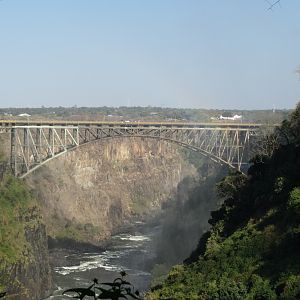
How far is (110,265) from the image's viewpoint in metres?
59.5

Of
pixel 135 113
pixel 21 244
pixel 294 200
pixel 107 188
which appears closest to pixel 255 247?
pixel 294 200

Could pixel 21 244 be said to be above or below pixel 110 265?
above

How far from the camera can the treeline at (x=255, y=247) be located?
21156mm

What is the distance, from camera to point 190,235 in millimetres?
65312

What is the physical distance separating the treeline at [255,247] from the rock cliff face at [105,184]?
43472 millimetres

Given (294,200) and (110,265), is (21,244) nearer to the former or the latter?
(110,265)

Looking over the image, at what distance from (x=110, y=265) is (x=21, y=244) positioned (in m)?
11.8

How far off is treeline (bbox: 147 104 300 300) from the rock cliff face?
43.5m

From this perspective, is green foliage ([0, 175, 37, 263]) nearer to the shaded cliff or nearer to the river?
the shaded cliff

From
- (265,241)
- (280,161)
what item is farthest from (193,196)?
(265,241)

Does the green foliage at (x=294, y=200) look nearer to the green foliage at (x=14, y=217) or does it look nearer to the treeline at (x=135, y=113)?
the green foliage at (x=14, y=217)

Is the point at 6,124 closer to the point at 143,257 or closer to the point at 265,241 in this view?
the point at 143,257

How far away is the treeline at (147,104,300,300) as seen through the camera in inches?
833

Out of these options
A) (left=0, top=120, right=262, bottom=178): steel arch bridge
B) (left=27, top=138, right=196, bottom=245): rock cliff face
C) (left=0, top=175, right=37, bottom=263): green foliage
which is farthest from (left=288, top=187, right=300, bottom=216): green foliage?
(left=27, top=138, right=196, bottom=245): rock cliff face
